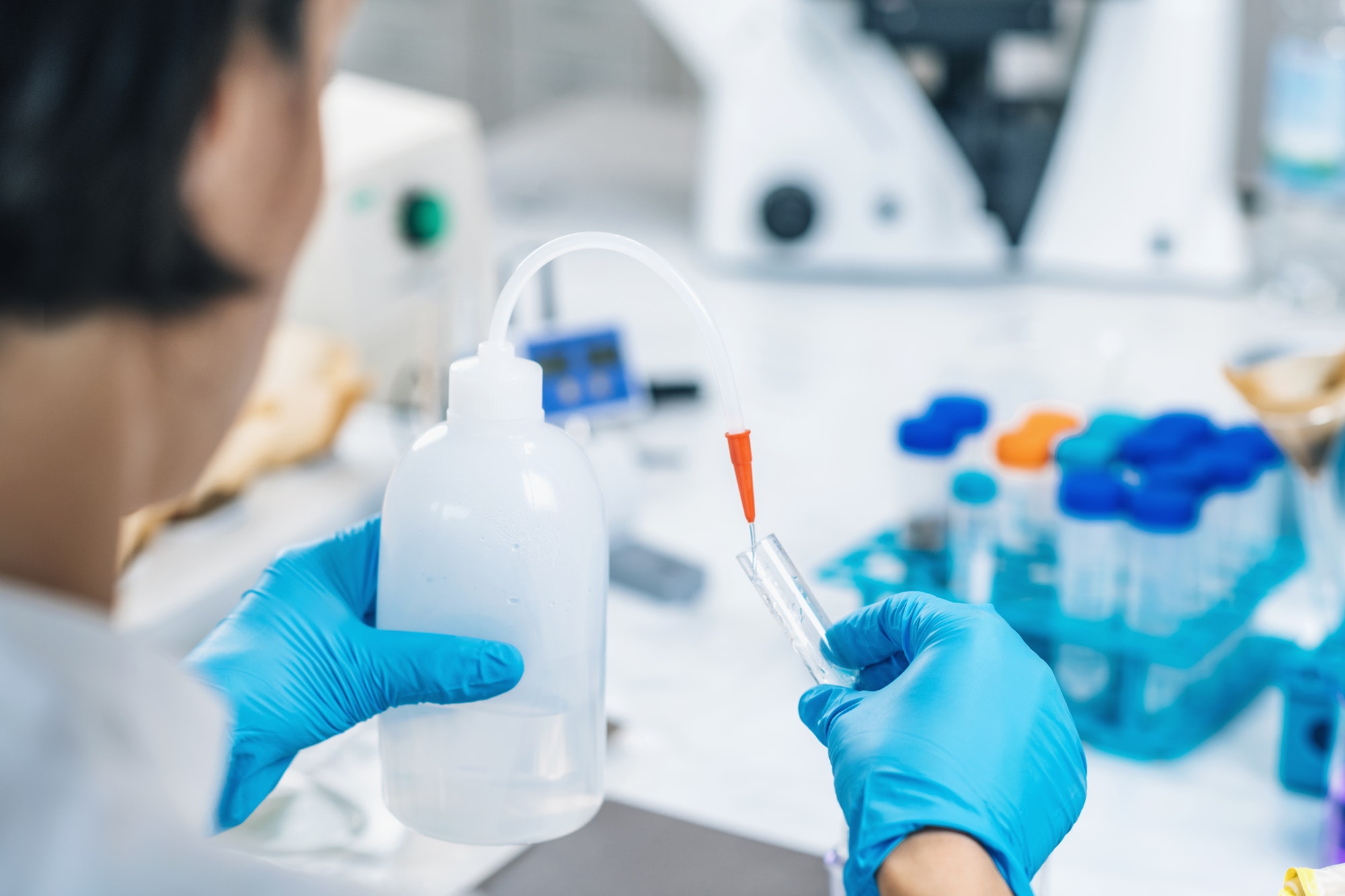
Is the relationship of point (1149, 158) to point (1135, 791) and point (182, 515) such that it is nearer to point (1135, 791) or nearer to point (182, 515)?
point (1135, 791)

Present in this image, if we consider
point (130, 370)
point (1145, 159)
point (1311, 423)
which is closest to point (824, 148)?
point (1145, 159)

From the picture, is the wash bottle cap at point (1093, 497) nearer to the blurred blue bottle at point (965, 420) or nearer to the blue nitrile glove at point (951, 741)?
the blurred blue bottle at point (965, 420)

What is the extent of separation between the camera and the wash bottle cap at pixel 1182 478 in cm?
87

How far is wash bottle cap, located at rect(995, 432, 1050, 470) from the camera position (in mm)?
964

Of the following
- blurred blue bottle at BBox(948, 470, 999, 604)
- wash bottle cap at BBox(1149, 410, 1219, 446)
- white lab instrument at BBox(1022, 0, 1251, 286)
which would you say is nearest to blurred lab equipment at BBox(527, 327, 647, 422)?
blurred blue bottle at BBox(948, 470, 999, 604)

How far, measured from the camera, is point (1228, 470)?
2.95 ft

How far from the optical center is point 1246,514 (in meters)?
0.98

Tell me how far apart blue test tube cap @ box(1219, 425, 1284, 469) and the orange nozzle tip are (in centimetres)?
48

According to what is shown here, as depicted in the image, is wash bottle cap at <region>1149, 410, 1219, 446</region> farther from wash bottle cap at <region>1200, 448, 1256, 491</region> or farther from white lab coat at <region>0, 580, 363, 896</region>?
white lab coat at <region>0, 580, 363, 896</region>

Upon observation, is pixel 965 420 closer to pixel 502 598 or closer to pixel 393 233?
pixel 502 598

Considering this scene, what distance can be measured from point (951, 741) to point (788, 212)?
1.22 m

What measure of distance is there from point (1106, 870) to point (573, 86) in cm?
265

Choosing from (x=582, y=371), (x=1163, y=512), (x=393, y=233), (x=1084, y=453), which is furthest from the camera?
(x=393, y=233)

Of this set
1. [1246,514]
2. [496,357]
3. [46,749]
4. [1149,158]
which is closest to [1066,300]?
[1149,158]
